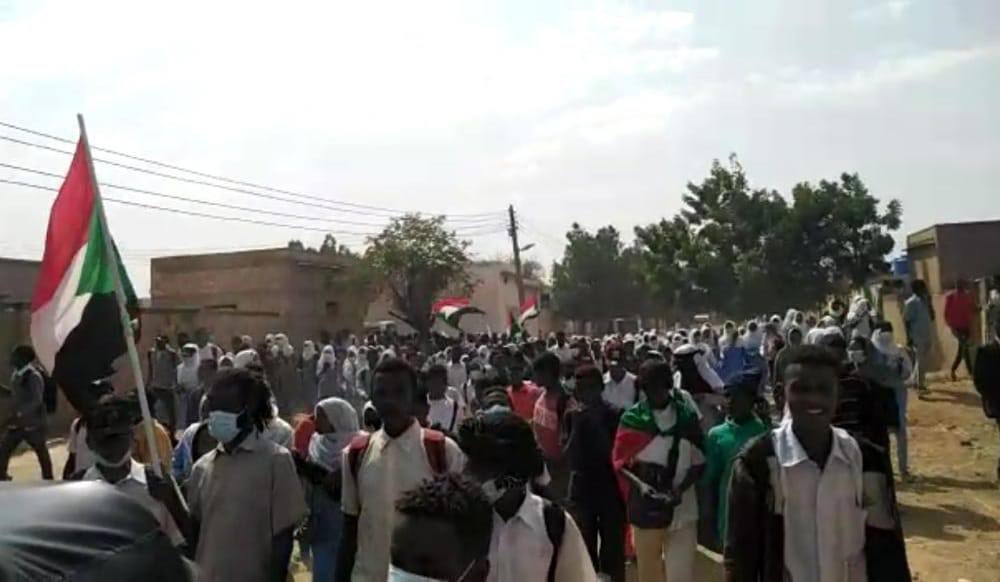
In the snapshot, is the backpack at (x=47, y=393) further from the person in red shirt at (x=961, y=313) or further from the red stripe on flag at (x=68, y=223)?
the person in red shirt at (x=961, y=313)

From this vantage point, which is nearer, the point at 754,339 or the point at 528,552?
the point at 528,552

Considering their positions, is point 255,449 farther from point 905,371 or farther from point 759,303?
point 759,303

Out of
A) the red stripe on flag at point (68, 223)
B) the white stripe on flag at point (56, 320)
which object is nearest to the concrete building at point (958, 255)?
the red stripe on flag at point (68, 223)

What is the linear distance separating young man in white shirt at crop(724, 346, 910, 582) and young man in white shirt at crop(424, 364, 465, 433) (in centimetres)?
485

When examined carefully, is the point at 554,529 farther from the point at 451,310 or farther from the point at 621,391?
the point at 451,310

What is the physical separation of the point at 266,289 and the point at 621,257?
87.6 feet

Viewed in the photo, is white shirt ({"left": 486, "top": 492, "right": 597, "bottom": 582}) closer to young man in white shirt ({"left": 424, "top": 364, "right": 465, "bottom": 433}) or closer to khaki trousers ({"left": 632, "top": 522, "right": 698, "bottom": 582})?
khaki trousers ({"left": 632, "top": 522, "right": 698, "bottom": 582})

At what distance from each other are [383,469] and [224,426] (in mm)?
812

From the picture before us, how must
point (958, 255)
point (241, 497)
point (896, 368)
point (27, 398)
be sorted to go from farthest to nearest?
1. point (958, 255)
2. point (27, 398)
3. point (896, 368)
4. point (241, 497)

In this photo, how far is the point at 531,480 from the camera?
13.4 ft

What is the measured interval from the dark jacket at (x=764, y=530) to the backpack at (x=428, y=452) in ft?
4.19

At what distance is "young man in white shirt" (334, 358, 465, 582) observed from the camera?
460cm

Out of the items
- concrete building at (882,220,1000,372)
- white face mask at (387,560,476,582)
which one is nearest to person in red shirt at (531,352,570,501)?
white face mask at (387,560,476,582)

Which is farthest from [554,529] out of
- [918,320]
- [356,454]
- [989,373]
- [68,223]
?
[918,320]
